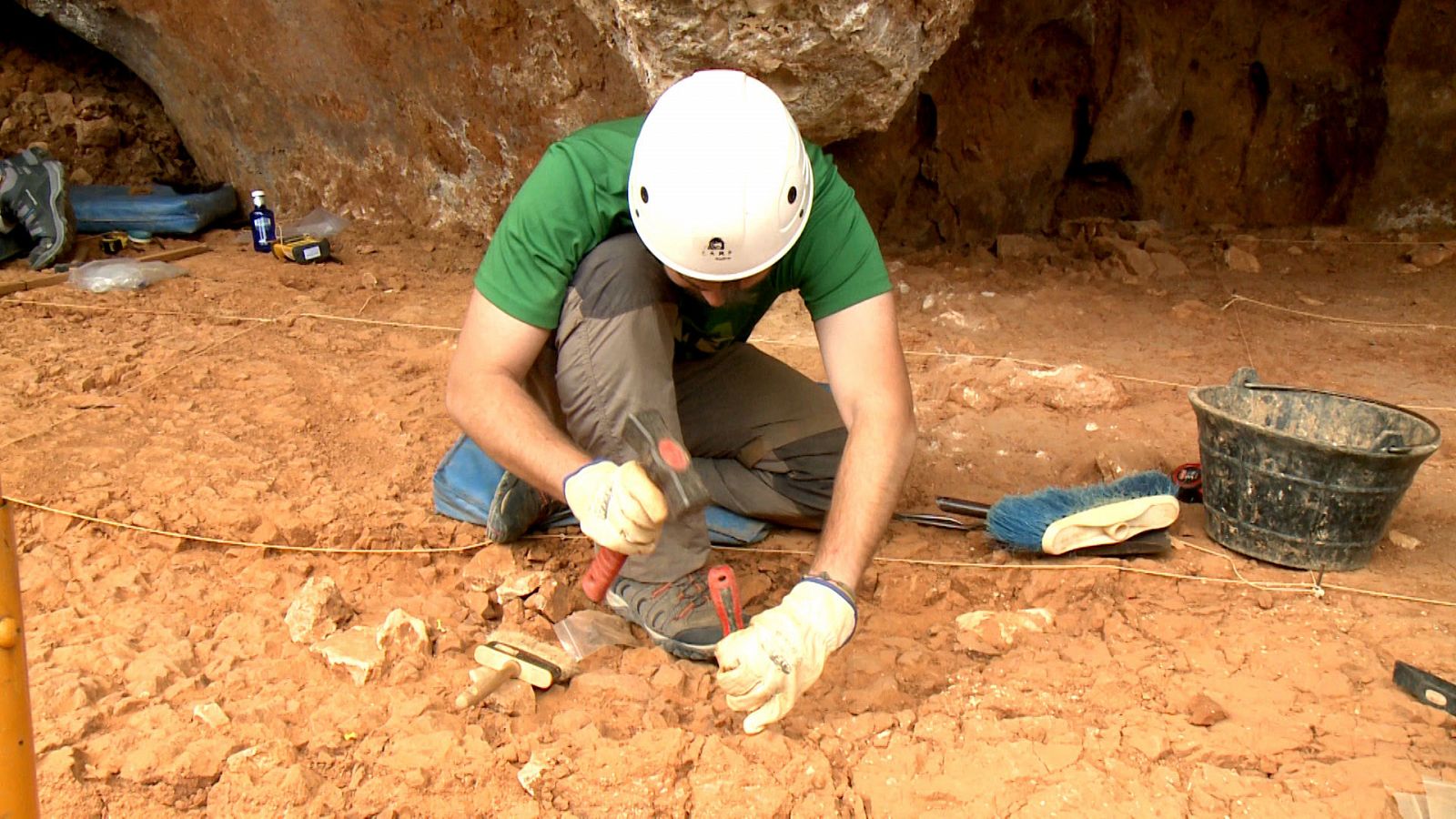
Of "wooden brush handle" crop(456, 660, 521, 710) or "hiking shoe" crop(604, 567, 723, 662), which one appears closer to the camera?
"wooden brush handle" crop(456, 660, 521, 710)

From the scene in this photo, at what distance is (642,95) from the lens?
423 cm

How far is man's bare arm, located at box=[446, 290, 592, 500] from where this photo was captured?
6.76 ft

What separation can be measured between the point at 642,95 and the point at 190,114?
3067 millimetres

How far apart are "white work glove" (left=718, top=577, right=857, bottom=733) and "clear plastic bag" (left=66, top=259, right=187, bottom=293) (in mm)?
3798

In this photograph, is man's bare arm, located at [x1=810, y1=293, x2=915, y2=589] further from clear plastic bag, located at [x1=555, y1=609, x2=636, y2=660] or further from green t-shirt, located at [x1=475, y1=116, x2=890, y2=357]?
clear plastic bag, located at [x1=555, y1=609, x2=636, y2=660]

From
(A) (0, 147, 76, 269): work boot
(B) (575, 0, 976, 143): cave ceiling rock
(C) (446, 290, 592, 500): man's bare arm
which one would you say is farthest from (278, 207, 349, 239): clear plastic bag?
(C) (446, 290, 592, 500): man's bare arm

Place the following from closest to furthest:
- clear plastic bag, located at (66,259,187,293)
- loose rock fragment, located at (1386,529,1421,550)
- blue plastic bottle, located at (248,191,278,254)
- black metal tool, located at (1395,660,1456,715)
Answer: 1. black metal tool, located at (1395,660,1456,715)
2. loose rock fragment, located at (1386,529,1421,550)
3. clear plastic bag, located at (66,259,187,293)
4. blue plastic bottle, located at (248,191,278,254)

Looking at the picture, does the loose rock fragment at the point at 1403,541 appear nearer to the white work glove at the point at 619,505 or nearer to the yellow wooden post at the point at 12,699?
the white work glove at the point at 619,505

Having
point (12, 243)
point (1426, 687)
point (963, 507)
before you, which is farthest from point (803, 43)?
point (12, 243)

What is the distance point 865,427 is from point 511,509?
2.78ft

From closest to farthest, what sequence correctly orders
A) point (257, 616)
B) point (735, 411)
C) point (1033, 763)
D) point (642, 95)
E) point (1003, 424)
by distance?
point (1033, 763)
point (257, 616)
point (735, 411)
point (1003, 424)
point (642, 95)

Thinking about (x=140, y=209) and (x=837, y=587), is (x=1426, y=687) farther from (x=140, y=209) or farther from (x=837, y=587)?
(x=140, y=209)

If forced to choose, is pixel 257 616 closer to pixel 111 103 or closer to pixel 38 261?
pixel 38 261

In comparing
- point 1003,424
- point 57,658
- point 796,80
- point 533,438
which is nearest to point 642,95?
point 796,80
